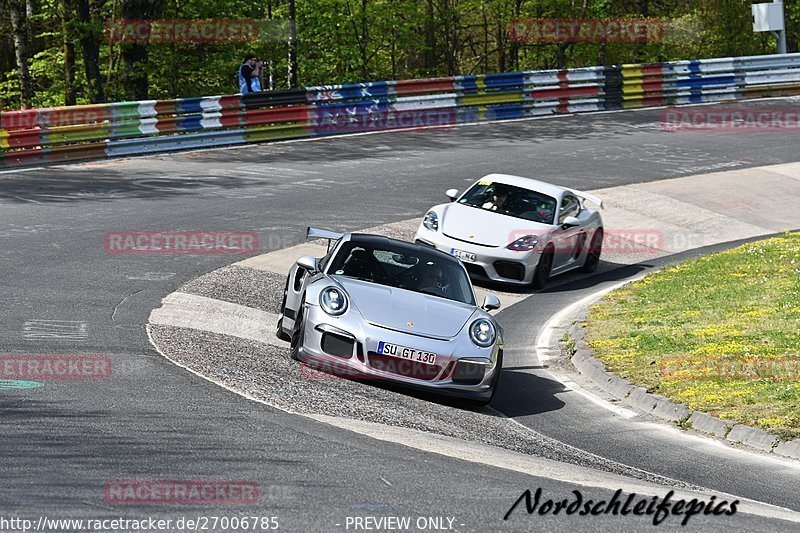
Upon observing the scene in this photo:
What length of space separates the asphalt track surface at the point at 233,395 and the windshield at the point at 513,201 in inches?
49.5

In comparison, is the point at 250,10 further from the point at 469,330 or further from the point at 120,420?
the point at 120,420

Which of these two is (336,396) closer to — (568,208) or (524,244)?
(524,244)

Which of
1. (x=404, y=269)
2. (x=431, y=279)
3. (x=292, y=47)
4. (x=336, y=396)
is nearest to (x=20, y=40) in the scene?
(x=292, y=47)

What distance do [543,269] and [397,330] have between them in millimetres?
7136

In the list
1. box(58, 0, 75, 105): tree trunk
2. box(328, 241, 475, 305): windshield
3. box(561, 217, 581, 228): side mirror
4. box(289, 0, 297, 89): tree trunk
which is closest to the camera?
box(328, 241, 475, 305): windshield

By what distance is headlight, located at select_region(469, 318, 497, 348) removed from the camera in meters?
10.6

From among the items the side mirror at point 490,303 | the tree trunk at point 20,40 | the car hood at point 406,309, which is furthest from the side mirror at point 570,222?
the tree trunk at point 20,40

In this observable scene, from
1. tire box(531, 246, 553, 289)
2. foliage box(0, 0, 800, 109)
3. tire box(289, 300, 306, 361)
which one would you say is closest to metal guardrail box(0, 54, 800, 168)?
foliage box(0, 0, 800, 109)

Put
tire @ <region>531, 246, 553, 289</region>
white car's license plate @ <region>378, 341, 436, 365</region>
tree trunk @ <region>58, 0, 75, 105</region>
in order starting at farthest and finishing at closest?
tree trunk @ <region>58, 0, 75, 105</region>, tire @ <region>531, 246, 553, 289</region>, white car's license plate @ <region>378, 341, 436, 365</region>

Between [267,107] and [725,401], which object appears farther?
[267,107]

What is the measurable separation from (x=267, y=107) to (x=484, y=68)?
20.9 m

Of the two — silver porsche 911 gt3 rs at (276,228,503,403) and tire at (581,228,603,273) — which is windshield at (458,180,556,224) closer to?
tire at (581,228,603,273)

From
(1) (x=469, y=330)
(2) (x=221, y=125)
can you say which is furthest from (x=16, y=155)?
(1) (x=469, y=330)

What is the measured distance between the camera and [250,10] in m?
35.3
